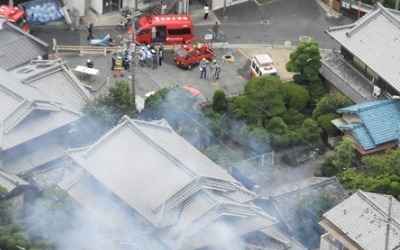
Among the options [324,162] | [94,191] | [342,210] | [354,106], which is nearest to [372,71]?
[354,106]

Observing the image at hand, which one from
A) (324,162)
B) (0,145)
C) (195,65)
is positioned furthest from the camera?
(195,65)

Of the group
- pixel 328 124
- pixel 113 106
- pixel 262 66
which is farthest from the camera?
pixel 262 66

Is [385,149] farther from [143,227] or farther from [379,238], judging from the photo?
[143,227]

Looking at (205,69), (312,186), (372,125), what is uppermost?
(372,125)

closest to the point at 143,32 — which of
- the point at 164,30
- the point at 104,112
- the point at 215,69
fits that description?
the point at 164,30

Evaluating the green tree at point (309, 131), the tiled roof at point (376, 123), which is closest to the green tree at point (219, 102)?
the green tree at point (309, 131)

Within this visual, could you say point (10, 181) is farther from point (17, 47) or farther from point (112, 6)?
point (112, 6)
